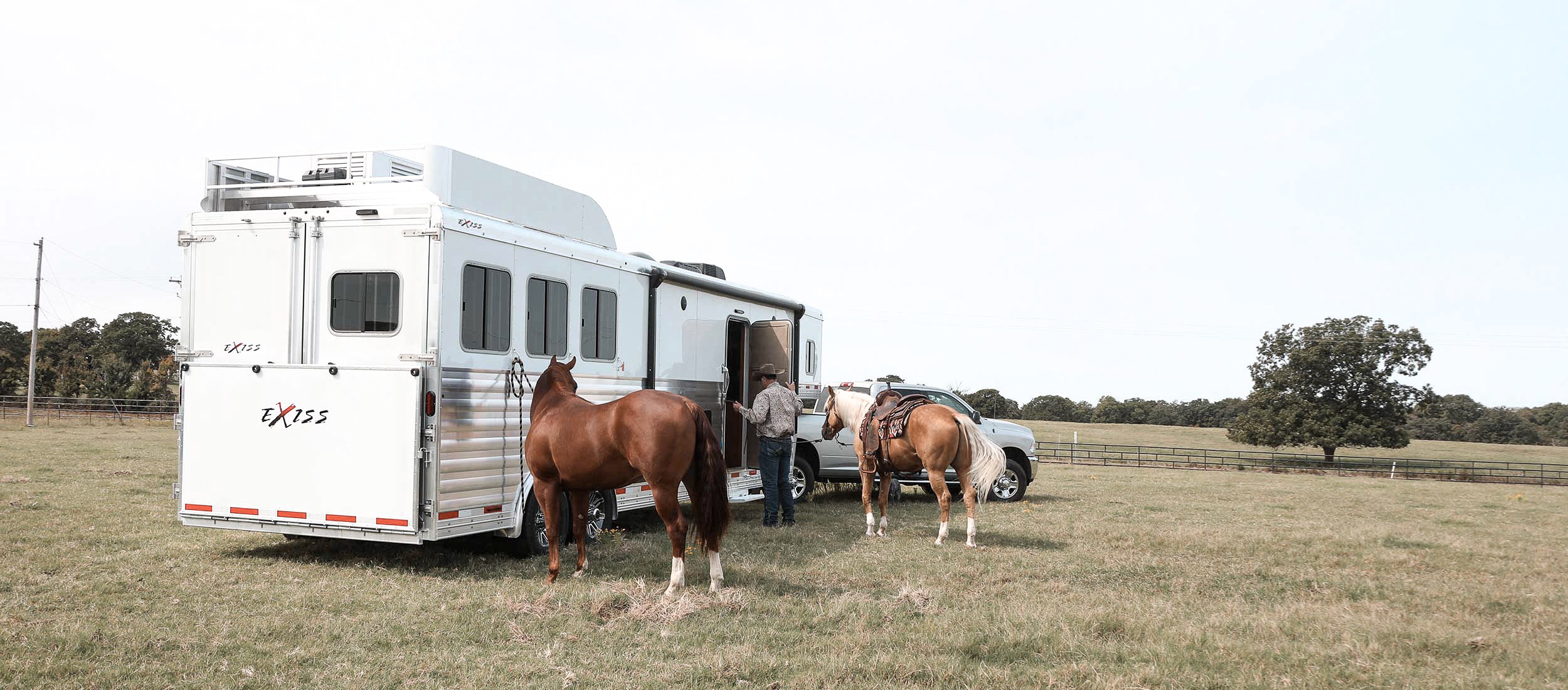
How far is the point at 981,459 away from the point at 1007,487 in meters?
5.33

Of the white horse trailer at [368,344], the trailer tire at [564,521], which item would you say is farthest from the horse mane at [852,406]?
the white horse trailer at [368,344]

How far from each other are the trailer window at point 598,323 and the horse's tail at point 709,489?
6.41 ft

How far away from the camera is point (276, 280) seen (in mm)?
7547

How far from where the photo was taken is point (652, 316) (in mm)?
9852

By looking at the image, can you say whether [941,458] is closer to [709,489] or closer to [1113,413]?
[709,489]

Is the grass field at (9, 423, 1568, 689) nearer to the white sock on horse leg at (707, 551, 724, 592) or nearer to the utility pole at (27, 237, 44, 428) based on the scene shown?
the white sock on horse leg at (707, 551, 724, 592)

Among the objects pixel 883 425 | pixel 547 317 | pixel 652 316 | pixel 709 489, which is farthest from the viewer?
pixel 883 425

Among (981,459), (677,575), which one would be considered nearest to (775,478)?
(981,459)

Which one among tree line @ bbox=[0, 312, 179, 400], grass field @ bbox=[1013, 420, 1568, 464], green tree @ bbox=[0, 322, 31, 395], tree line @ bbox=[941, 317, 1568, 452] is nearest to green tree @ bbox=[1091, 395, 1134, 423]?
grass field @ bbox=[1013, 420, 1568, 464]

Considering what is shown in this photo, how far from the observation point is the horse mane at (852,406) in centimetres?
1137

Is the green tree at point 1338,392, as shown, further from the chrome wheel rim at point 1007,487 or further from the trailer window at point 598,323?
the trailer window at point 598,323

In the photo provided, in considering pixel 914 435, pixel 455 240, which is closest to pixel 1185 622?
pixel 914 435

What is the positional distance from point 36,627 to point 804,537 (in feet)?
21.2

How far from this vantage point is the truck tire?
15.2 meters
